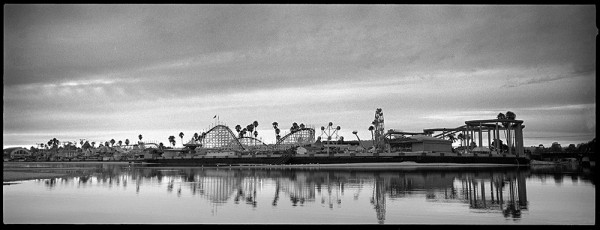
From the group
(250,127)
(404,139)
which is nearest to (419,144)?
(404,139)

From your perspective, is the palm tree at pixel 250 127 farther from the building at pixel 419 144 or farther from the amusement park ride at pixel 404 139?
the building at pixel 419 144

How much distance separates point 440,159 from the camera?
7712 centimetres

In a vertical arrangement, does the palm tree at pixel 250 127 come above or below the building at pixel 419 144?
above

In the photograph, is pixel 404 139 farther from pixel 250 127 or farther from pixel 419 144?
pixel 250 127

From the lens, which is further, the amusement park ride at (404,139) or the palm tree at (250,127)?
the palm tree at (250,127)

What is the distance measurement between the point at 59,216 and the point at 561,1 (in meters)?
14.6

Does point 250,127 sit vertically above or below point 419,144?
above

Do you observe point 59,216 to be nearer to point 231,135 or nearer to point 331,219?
point 331,219

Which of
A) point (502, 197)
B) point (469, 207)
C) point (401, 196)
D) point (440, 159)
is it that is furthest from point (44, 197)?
point (440, 159)

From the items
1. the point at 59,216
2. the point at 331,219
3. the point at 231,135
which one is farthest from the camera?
the point at 231,135

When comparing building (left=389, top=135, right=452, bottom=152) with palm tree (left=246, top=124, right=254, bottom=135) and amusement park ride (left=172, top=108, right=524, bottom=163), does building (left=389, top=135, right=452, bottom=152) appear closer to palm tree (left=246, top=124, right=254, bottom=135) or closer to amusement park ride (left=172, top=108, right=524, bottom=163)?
amusement park ride (left=172, top=108, right=524, bottom=163)

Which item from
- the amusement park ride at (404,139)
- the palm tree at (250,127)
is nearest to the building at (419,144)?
the amusement park ride at (404,139)

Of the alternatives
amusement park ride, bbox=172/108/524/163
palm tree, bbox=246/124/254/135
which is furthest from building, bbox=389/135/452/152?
palm tree, bbox=246/124/254/135
